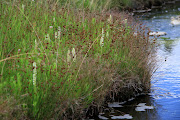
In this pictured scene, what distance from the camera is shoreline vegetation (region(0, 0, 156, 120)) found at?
380 centimetres

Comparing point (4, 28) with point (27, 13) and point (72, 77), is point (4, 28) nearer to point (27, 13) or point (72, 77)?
point (27, 13)

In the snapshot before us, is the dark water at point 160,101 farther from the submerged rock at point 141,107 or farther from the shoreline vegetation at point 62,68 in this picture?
the shoreline vegetation at point 62,68

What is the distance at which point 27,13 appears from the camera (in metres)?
7.18

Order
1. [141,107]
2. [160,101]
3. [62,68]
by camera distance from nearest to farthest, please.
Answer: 1. [62,68]
2. [141,107]
3. [160,101]

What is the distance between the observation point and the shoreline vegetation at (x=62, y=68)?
380 centimetres

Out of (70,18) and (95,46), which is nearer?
(95,46)

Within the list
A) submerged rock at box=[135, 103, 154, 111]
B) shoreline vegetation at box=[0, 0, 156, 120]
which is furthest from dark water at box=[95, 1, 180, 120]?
shoreline vegetation at box=[0, 0, 156, 120]

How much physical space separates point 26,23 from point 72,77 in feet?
8.79

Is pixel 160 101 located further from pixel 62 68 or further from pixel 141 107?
pixel 62 68

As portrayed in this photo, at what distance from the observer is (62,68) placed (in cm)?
412

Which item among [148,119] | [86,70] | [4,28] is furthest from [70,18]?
[148,119]

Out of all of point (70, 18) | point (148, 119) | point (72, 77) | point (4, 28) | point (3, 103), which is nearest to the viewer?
point (3, 103)

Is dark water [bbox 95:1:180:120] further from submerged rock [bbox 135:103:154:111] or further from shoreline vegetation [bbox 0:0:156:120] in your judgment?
shoreline vegetation [bbox 0:0:156:120]

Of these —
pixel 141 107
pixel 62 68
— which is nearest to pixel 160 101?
pixel 141 107
